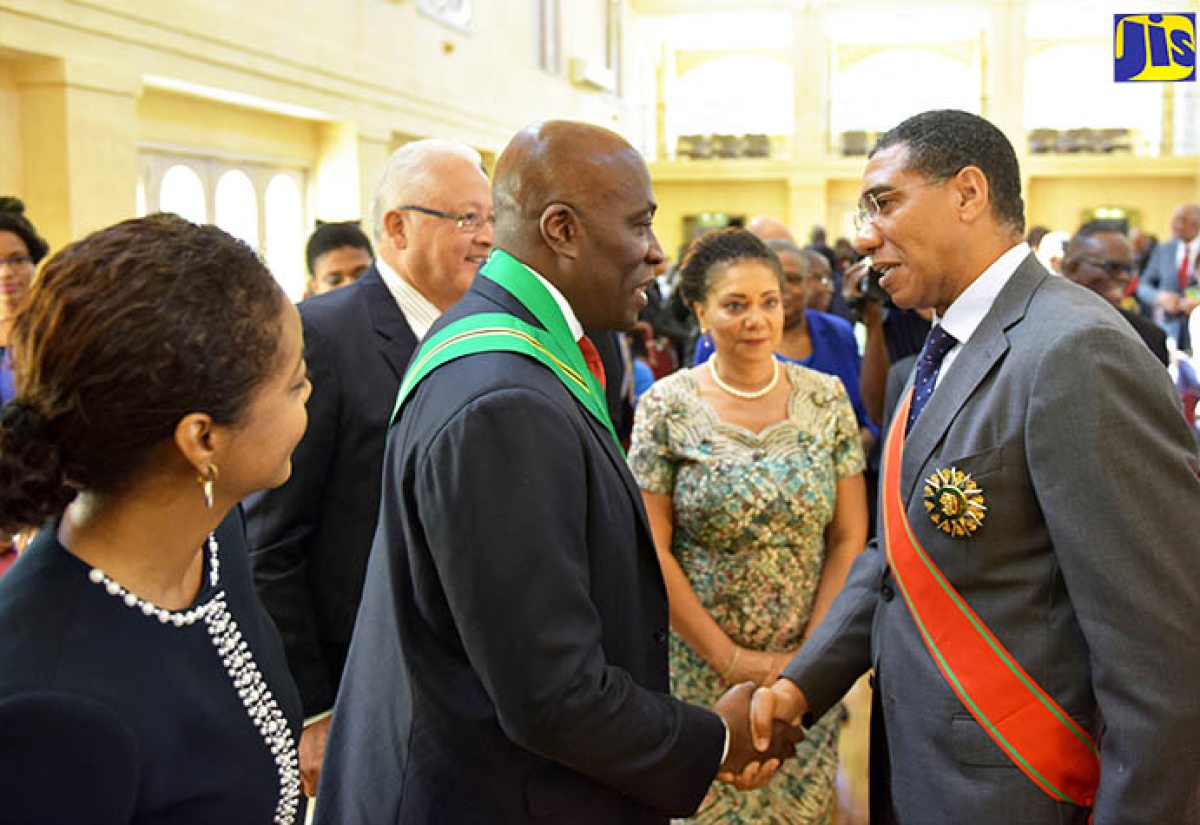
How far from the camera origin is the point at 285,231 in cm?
997

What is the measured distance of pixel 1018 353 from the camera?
1850mm

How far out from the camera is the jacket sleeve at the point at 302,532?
2.54 meters

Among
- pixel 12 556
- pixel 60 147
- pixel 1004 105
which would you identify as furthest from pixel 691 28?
pixel 12 556

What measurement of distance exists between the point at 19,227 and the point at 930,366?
3049 mm

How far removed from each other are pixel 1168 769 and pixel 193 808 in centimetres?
137

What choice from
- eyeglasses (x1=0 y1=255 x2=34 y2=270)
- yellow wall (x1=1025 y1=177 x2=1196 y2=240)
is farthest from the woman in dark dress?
yellow wall (x1=1025 y1=177 x2=1196 y2=240)

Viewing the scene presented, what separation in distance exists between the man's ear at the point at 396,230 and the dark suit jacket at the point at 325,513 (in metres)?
0.45

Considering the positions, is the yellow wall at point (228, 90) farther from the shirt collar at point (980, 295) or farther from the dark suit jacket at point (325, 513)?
the shirt collar at point (980, 295)

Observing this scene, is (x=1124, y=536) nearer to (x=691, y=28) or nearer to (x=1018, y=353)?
(x=1018, y=353)

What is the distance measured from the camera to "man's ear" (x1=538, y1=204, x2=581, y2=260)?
1.87 m

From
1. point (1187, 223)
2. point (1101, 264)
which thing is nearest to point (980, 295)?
point (1101, 264)

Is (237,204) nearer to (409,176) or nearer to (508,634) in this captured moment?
(409,176)

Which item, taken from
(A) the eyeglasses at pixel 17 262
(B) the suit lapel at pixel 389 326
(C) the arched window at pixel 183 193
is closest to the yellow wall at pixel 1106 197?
(C) the arched window at pixel 183 193

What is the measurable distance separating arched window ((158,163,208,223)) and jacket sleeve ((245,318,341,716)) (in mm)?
5906
